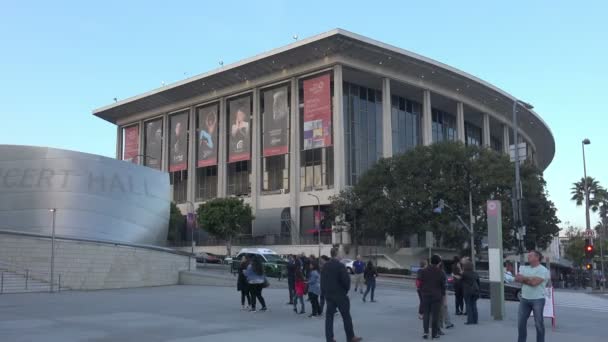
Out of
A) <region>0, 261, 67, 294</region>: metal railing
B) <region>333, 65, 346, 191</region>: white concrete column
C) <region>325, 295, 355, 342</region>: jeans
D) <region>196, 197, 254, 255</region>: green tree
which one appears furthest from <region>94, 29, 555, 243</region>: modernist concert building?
<region>325, 295, 355, 342</region>: jeans

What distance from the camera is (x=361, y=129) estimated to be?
230 feet

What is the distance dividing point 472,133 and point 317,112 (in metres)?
32.7

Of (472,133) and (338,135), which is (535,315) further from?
(472,133)

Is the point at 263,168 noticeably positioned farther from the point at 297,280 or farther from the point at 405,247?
the point at 297,280

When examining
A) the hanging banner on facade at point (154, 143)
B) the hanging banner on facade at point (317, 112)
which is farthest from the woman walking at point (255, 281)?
the hanging banner on facade at point (154, 143)

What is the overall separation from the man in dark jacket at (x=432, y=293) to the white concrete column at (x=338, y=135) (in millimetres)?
53152

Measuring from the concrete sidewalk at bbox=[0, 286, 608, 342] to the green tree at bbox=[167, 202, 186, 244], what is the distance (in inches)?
2032

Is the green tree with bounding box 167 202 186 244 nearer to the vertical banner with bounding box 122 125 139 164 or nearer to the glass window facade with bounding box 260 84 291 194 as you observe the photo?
the glass window facade with bounding box 260 84 291 194

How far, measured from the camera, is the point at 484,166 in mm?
50594

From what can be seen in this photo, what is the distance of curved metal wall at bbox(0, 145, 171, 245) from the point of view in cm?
3700

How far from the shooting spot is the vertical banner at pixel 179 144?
8300cm

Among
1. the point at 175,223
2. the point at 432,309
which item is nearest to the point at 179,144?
the point at 175,223

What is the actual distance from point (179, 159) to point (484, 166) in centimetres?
4571

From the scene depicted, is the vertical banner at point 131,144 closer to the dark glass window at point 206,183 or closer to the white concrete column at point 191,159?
the white concrete column at point 191,159
